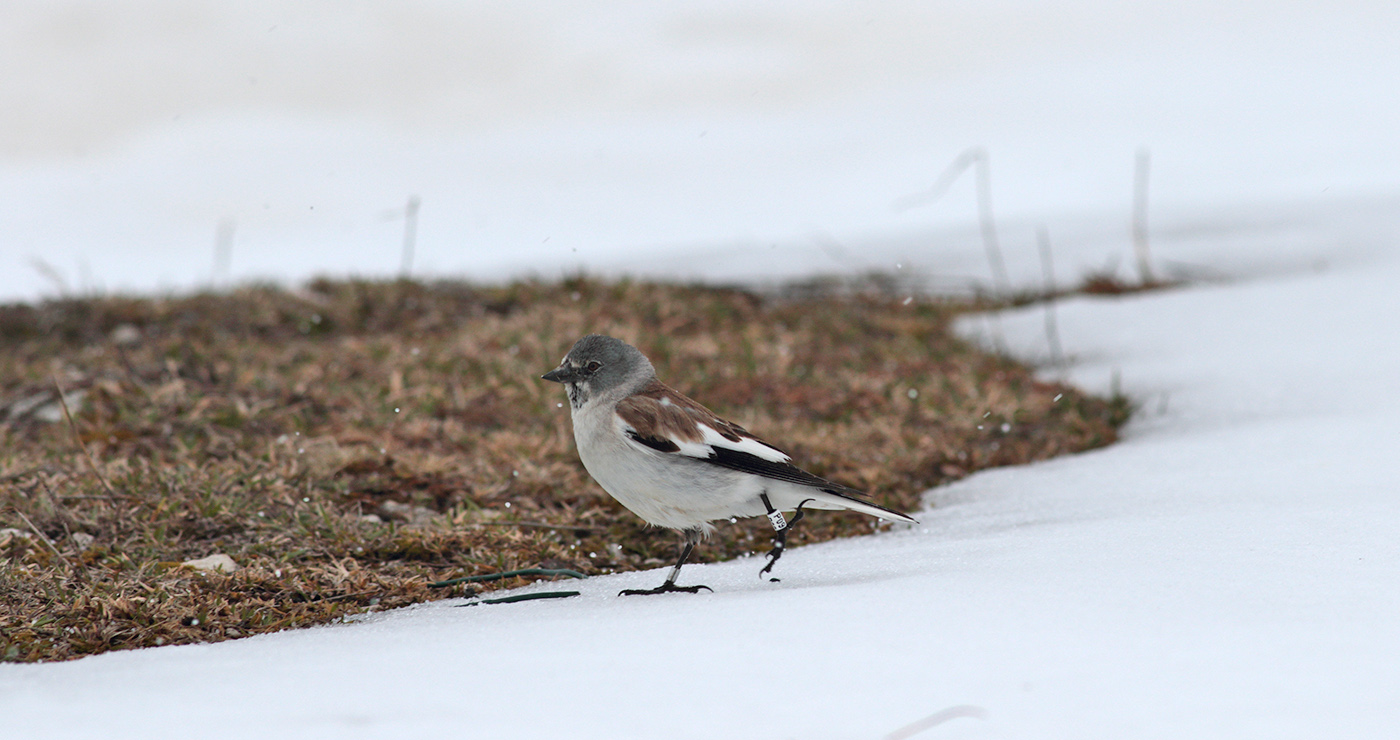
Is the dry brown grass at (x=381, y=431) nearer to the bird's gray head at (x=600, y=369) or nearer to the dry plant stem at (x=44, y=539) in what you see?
the dry plant stem at (x=44, y=539)

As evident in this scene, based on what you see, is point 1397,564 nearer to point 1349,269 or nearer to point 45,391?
point 45,391

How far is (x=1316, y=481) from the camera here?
4391 millimetres

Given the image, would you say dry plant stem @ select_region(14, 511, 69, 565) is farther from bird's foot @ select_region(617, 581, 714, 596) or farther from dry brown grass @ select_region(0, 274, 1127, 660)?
bird's foot @ select_region(617, 581, 714, 596)

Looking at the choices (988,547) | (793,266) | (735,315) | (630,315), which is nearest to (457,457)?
(988,547)

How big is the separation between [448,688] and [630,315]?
6.13 meters

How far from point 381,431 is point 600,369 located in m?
1.96

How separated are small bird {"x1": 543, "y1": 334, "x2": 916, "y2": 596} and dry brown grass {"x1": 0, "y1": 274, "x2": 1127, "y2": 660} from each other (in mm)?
632

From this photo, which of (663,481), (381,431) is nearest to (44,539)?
(381,431)

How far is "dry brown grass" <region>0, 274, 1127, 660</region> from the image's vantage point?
3934 millimetres

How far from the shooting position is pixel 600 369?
425 cm

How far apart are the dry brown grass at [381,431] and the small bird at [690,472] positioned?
0.63m

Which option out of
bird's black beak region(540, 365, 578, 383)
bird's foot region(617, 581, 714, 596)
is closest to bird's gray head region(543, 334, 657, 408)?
bird's black beak region(540, 365, 578, 383)

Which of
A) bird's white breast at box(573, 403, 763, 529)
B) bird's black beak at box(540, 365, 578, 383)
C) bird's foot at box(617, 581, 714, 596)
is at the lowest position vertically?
bird's foot at box(617, 581, 714, 596)

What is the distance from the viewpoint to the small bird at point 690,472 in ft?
12.5
